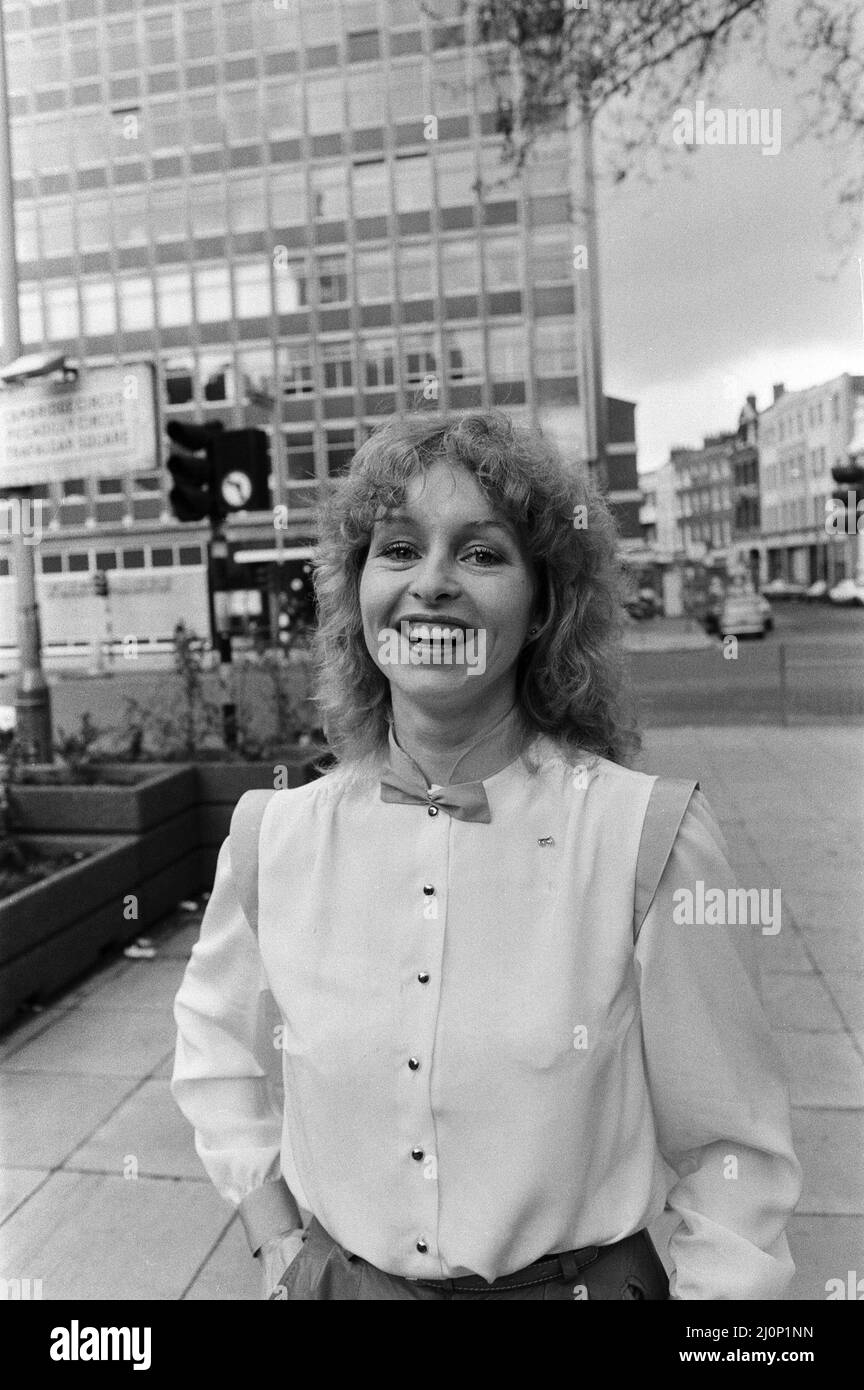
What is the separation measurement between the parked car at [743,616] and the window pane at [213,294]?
4712mm

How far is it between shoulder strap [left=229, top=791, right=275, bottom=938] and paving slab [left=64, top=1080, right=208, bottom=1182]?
1.77m

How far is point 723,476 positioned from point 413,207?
6.55 ft

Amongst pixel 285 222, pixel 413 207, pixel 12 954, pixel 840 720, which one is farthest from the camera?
pixel 840 720

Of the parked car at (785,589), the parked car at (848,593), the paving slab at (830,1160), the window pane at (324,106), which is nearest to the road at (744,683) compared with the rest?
the parked car at (785,589)

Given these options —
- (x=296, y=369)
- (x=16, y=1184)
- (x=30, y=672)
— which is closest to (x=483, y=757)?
(x=16, y=1184)

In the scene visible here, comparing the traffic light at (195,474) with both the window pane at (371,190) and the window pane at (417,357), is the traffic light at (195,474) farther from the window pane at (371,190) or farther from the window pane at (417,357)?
the window pane at (371,190)

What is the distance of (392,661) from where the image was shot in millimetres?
1097

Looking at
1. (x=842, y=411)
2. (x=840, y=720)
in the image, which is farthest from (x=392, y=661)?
(x=840, y=720)

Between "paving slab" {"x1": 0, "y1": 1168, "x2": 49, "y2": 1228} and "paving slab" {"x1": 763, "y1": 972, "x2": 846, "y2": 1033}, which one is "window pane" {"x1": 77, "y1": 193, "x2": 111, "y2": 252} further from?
"paving slab" {"x1": 763, "y1": 972, "x2": 846, "y2": 1033}

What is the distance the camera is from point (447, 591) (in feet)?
3.52

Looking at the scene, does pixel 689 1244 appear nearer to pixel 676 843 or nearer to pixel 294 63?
pixel 676 843

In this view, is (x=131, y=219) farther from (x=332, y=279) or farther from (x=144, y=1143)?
(x=144, y=1143)

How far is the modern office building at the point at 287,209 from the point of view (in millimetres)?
3445

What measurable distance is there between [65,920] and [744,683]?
425 inches
